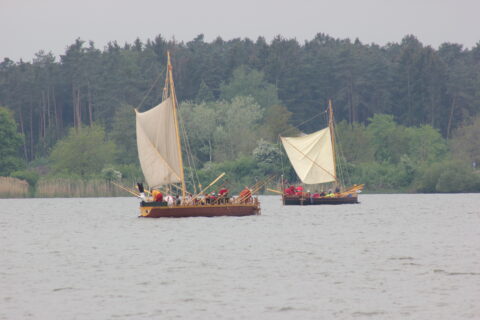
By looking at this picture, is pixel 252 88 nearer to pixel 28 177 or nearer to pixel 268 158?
pixel 268 158

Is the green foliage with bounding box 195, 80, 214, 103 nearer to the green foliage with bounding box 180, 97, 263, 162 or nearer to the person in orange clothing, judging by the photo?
the green foliage with bounding box 180, 97, 263, 162

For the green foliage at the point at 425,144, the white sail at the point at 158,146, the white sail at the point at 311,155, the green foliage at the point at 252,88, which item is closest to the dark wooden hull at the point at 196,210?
the white sail at the point at 158,146

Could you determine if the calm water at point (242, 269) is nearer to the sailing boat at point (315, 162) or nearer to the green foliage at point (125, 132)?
the sailing boat at point (315, 162)

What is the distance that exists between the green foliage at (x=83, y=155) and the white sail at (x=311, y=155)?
37.1 meters

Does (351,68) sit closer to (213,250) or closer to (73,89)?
(73,89)

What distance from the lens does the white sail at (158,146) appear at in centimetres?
6625

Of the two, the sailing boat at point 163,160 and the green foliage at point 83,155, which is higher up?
the green foliage at point 83,155

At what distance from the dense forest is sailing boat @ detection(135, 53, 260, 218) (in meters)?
48.2

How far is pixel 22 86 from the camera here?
16962cm

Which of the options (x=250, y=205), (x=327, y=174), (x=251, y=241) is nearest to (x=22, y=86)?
(x=327, y=174)

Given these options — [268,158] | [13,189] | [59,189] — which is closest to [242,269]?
[59,189]

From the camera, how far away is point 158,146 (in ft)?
218

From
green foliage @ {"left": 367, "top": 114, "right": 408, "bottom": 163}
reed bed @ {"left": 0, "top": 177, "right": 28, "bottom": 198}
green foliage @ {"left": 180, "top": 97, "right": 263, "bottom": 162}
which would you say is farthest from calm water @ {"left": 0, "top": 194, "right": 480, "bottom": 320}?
green foliage @ {"left": 367, "top": 114, "right": 408, "bottom": 163}

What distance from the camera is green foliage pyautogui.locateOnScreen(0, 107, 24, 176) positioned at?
12962cm
